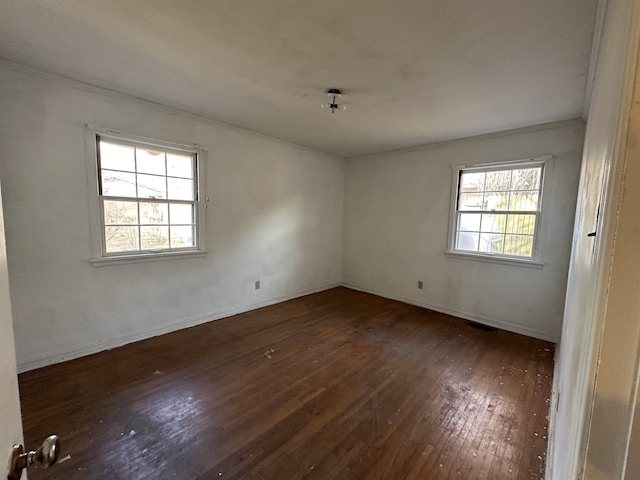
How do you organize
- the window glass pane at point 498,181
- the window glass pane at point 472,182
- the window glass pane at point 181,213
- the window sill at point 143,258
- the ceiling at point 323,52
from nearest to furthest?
the ceiling at point 323,52
the window sill at point 143,258
the window glass pane at point 181,213
the window glass pane at point 498,181
the window glass pane at point 472,182

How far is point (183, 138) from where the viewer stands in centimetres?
316

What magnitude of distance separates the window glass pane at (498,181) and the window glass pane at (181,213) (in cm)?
387

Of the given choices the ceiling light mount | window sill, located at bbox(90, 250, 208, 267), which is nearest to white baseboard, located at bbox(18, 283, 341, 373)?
window sill, located at bbox(90, 250, 208, 267)

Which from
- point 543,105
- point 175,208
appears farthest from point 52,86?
point 543,105

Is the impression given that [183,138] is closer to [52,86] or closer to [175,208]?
[175,208]

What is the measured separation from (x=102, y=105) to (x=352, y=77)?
7.75ft

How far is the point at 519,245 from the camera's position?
343cm

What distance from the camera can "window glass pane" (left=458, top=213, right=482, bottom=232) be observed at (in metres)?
3.78

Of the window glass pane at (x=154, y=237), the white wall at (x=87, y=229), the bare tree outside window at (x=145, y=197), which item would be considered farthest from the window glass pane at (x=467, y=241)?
the window glass pane at (x=154, y=237)

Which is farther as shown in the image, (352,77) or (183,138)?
(183,138)

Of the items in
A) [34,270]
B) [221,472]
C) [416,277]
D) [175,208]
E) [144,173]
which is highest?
[144,173]

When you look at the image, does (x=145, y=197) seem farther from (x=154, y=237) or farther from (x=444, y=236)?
(x=444, y=236)

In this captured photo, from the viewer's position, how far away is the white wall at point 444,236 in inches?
122

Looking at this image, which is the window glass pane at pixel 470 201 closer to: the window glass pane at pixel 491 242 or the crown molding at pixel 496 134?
the window glass pane at pixel 491 242
